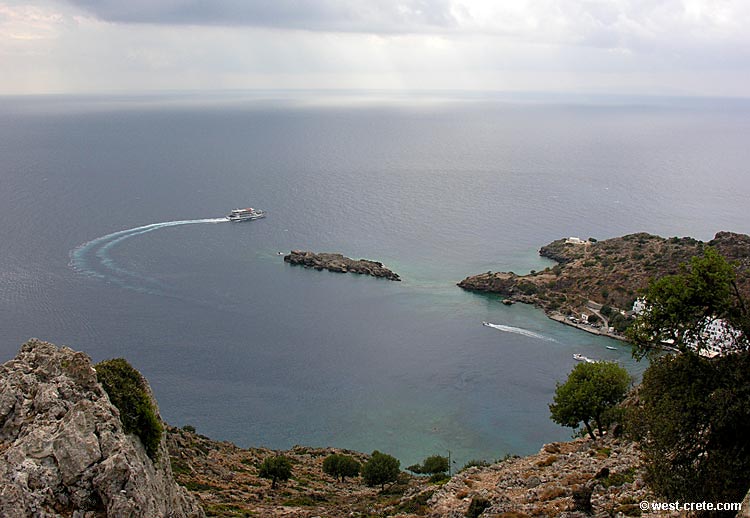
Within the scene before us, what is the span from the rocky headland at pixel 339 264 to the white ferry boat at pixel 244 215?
24302 millimetres

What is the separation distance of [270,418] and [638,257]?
206 ft

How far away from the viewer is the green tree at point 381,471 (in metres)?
40.2

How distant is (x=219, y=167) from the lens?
617 ft

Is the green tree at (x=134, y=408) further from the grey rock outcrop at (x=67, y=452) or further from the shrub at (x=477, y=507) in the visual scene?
the shrub at (x=477, y=507)

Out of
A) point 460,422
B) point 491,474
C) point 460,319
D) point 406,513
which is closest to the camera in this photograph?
point 406,513

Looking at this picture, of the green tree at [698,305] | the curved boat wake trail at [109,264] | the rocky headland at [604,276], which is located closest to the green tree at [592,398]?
the green tree at [698,305]

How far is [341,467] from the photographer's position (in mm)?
43562

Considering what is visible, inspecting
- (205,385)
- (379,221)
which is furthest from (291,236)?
(205,385)

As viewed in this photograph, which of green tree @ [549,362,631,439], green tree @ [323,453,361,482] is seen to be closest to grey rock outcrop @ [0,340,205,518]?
green tree @ [549,362,631,439]

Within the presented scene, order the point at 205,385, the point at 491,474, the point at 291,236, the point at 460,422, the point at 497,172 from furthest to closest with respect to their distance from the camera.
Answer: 1. the point at 497,172
2. the point at 291,236
3. the point at 205,385
4. the point at 460,422
5. the point at 491,474

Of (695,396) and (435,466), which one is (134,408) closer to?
(695,396)

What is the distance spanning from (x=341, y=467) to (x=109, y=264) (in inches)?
2767

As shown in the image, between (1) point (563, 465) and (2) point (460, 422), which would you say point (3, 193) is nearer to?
(2) point (460, 422)

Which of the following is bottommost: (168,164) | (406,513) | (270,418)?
(270,418)
